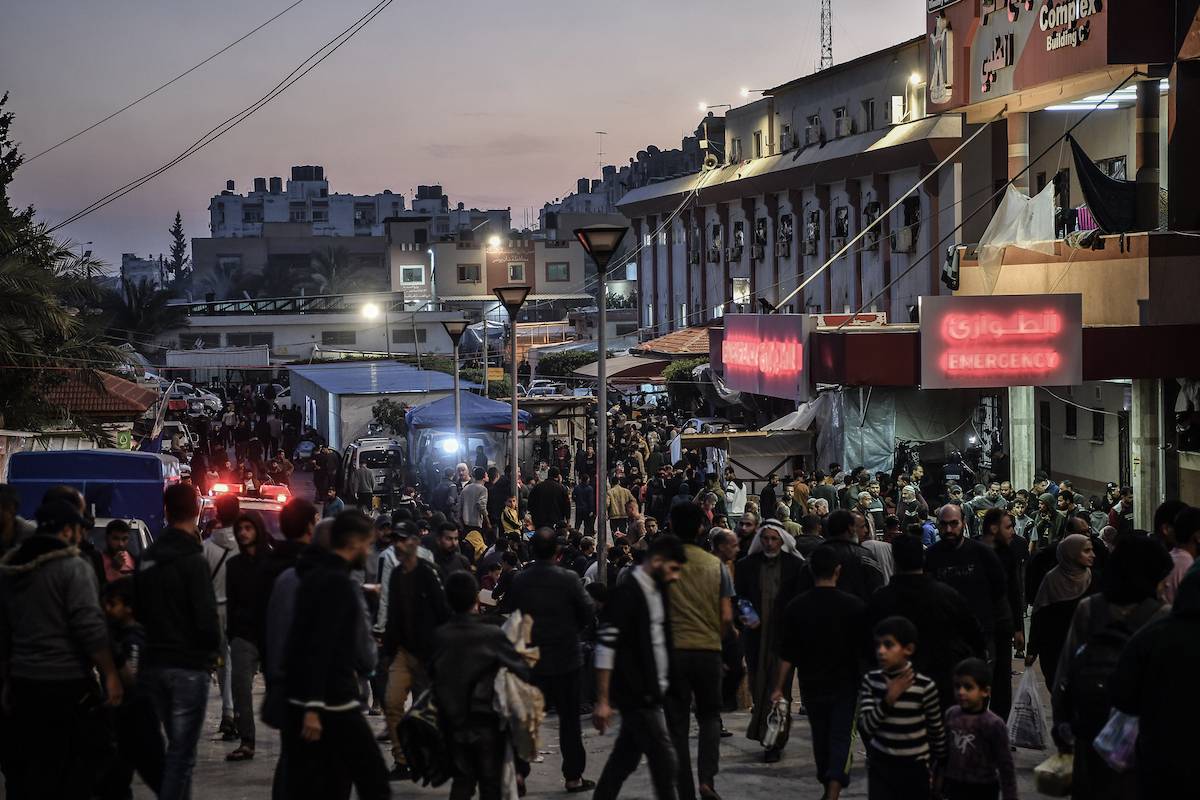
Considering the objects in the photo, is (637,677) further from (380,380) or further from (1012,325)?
(380,380)

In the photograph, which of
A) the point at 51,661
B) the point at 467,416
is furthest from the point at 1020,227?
the point at 51,661

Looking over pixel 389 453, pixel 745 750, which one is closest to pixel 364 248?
pixel 389 453

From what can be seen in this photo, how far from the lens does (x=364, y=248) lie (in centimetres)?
12875

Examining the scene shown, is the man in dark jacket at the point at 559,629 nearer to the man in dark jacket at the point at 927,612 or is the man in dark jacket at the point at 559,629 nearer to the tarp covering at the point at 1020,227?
the man in dark jacket at the point at 927,612

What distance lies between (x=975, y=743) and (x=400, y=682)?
11.3 feet

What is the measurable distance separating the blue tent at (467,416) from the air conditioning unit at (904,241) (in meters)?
13.7

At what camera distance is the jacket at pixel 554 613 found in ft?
28.3

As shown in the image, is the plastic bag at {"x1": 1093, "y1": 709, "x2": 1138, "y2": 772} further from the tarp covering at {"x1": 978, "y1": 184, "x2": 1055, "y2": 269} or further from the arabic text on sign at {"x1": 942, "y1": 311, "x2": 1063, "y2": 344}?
the tarp covering at {"x1": 978, "y1": 184, "x2": 1055, "y2": 269}

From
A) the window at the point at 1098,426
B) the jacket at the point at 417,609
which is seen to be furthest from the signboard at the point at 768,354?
the jacket at the point at 417,609

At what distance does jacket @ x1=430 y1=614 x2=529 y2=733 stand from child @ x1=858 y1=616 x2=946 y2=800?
172 cm

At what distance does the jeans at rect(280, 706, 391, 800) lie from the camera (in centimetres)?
645

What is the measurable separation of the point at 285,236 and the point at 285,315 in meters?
50.8

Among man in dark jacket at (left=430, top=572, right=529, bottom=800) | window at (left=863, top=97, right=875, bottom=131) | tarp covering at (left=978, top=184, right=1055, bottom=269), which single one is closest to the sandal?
man in dark jacket at (left=430, top=572, right=529, bottom=800)

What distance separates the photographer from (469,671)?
24.2 feet
